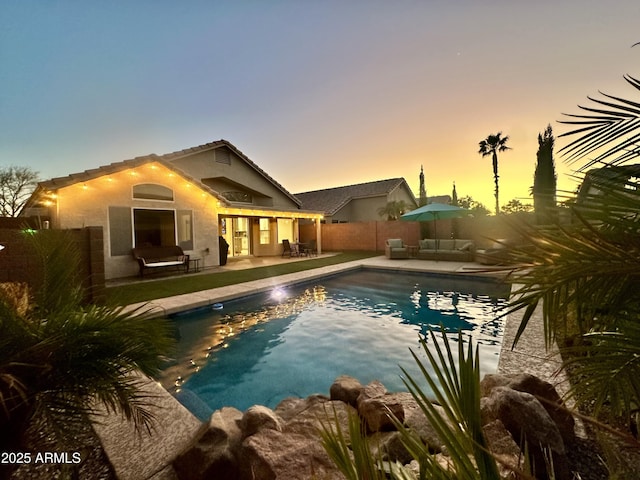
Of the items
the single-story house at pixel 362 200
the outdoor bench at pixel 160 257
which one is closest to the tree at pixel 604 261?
the outdoor bench at pixel 160 257

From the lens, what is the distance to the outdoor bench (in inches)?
411

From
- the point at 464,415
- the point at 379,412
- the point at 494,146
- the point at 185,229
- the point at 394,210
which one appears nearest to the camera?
the point at 464,415

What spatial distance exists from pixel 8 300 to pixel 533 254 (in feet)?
7.51

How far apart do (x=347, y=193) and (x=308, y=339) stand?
76.0 feet

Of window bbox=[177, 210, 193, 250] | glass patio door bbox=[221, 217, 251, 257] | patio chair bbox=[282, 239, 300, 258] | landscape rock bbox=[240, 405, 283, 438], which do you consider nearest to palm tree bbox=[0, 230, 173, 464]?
landscape rock bbox=[240, 405, 283, 438]

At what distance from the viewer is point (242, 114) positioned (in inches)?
564

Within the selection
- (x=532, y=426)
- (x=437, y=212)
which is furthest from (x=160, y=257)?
(x=437, y=212)

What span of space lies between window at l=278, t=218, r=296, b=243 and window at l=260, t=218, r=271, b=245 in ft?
2.54

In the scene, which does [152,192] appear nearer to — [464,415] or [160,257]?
[160,257]

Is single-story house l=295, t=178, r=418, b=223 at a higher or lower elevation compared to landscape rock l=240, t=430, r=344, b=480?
higher

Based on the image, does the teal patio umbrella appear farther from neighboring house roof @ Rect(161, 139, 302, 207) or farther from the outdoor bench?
the outdoor bench

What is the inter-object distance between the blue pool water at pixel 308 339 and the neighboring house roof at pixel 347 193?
16.7 metres

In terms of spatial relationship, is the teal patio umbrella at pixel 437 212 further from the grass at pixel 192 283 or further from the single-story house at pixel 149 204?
the single-story house at pixel 149 204

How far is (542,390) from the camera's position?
2631 mm
